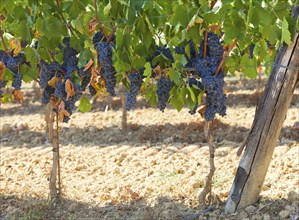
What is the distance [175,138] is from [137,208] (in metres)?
2.46

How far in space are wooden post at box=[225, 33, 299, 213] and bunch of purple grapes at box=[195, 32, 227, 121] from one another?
0.41m

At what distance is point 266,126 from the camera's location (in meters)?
3.80

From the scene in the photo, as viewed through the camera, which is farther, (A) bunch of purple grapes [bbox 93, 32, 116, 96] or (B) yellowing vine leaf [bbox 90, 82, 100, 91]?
(B) yellowing vine leaf [bbox 90, 82, 100, 91]

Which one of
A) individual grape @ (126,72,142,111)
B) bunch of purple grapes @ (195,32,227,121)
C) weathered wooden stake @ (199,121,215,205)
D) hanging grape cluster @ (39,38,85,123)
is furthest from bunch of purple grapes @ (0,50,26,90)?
weathered wooden stake @ (199,121,215,205)

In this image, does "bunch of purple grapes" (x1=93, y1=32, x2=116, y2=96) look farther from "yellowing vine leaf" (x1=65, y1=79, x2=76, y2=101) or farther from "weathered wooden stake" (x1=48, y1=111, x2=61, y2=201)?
"weathered wooden stake" (x1=48, y1=111, x2=61, y2=201)

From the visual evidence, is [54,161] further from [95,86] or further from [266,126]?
[266,126]

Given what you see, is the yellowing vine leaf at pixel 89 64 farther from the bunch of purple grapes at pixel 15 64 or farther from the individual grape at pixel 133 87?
the bunch of purple grapes at pixel 15 64

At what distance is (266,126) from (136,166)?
2475 mm

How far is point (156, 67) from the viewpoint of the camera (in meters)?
3.52

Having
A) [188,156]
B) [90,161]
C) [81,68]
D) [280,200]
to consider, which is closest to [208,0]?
[81,68]

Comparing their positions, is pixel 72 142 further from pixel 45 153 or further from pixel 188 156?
pixel 188 156

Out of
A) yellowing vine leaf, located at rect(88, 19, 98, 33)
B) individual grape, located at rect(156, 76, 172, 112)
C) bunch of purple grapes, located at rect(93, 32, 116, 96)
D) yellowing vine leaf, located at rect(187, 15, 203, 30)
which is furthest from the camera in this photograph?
individual grape, located at rect(156, 76, 172, 112)

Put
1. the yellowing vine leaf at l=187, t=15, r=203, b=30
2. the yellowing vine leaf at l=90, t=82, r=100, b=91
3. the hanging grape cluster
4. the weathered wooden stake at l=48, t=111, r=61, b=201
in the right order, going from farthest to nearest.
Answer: the weathered wooden stake at l=48, t=111, r=61, b=201, the yellowing vine leaf at l=90, t=82, r=100, b=91, the hanging grape cluster, the yellowing vine leaf at l=187, t=15, r=203, b=30

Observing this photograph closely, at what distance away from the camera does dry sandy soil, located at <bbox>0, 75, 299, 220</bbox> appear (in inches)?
178
